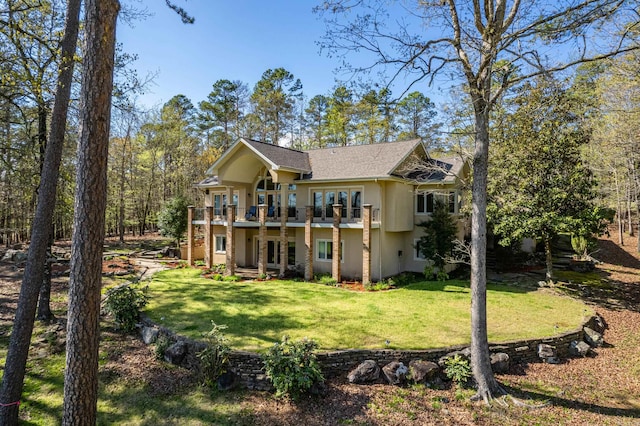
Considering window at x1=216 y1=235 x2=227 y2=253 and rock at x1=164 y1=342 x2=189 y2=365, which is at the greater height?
window at x1=216 y1=235 x2=227 y2=253

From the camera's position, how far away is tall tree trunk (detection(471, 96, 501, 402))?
24.0 ft

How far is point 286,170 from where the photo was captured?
1767 centimetres

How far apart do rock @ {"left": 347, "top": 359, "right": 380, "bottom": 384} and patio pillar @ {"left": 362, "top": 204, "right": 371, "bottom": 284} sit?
782cm

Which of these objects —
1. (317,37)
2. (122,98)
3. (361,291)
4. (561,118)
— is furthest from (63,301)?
(561,118)

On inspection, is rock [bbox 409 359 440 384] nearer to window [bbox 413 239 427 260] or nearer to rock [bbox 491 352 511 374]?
rock [bbox 491 352 511 374]

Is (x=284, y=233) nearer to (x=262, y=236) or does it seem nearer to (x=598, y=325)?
(x=262, y=236)

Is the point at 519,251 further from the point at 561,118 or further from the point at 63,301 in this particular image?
the point at 63,301

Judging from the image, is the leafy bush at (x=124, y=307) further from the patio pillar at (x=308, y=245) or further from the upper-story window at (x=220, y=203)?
the upper-story window at (x=220, y=203)

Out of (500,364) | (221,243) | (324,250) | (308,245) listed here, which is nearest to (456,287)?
(324,250)

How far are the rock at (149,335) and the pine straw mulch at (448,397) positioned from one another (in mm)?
164

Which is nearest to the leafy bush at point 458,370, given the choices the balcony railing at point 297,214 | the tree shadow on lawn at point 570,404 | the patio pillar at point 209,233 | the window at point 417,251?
the tree shadow on lawn at point 570,404

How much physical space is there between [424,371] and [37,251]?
29.0ft

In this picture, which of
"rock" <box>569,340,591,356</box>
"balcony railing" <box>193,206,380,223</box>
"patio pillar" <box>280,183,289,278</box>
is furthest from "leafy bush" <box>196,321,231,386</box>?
"balcony railing" <box>193,206,380,223</box>

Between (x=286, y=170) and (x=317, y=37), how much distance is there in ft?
34.2
